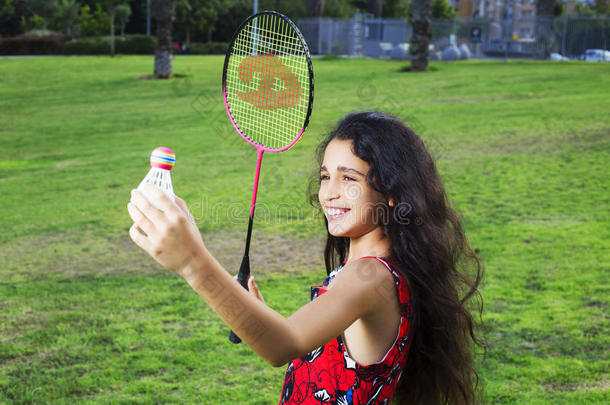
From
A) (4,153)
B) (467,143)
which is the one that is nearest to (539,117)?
(467,143)

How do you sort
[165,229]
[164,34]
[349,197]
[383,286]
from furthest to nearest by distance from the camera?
[164,34] < [349,197] < [383,286] < [165,229]

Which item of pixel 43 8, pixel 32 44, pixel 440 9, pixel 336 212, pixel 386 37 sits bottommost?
pixel 336 212

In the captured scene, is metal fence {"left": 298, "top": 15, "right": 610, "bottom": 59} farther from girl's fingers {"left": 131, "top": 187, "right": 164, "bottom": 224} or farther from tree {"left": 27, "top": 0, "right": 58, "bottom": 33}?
girl's fingers {"left": 131, "top": 187, "right": 164, "bottom": 224}

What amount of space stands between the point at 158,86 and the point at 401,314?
66.9ft

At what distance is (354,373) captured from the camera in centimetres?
190

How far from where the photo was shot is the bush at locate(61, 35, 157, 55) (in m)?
37.8

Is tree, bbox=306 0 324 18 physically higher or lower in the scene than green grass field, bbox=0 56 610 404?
higher

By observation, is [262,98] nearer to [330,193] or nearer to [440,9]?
[330,193]

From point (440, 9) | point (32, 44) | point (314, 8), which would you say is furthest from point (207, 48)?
point (440, 9)

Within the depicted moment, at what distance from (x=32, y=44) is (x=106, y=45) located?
14.2 ft

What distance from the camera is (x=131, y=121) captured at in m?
15.6

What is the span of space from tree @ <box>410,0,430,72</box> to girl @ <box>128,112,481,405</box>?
19763 mm

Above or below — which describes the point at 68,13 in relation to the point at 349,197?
above

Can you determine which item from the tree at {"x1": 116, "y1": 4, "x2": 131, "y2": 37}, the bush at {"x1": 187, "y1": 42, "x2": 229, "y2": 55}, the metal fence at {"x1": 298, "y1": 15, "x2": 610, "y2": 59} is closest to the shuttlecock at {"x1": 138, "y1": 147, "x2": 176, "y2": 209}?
the metal fence at {"x1": 298, "y1": 15, "x2": 610, "y2": 59}
